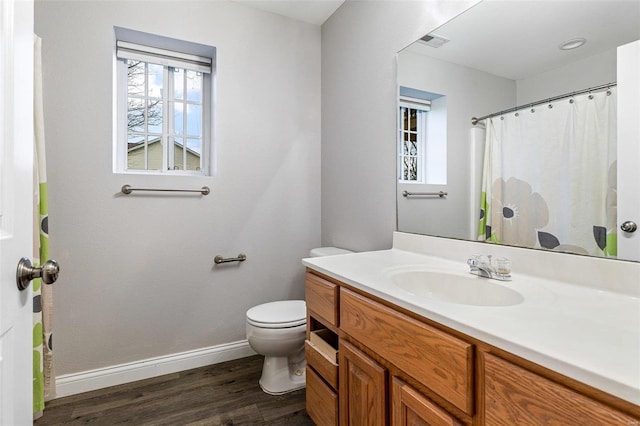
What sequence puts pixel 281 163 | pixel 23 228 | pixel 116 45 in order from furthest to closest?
1. pixel 281 163
2. pixel 116 45
3. pixel 23 228

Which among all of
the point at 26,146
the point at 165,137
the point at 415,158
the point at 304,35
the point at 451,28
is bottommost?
the point at 26,146

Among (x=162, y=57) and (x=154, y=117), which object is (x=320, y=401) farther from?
(x=162, y=57)

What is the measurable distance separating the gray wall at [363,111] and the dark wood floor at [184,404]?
1030 millimetres

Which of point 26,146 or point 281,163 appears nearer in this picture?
point 26,146

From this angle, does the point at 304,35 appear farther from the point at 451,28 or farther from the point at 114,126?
the point at 114,126

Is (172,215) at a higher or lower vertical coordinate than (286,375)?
higher

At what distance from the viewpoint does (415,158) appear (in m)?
1.66

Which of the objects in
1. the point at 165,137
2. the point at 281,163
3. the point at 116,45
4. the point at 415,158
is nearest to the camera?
the point at 415,158

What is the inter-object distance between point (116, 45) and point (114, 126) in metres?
0.51

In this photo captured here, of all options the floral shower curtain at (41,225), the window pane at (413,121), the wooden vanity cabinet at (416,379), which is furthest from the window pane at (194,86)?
the wooden vanity cabinet at (416,379)

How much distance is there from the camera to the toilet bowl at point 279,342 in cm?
172

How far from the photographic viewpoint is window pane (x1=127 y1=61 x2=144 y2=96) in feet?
6.81

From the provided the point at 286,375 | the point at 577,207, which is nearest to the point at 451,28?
→ the point at 577,207

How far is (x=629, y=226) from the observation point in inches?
36.2
